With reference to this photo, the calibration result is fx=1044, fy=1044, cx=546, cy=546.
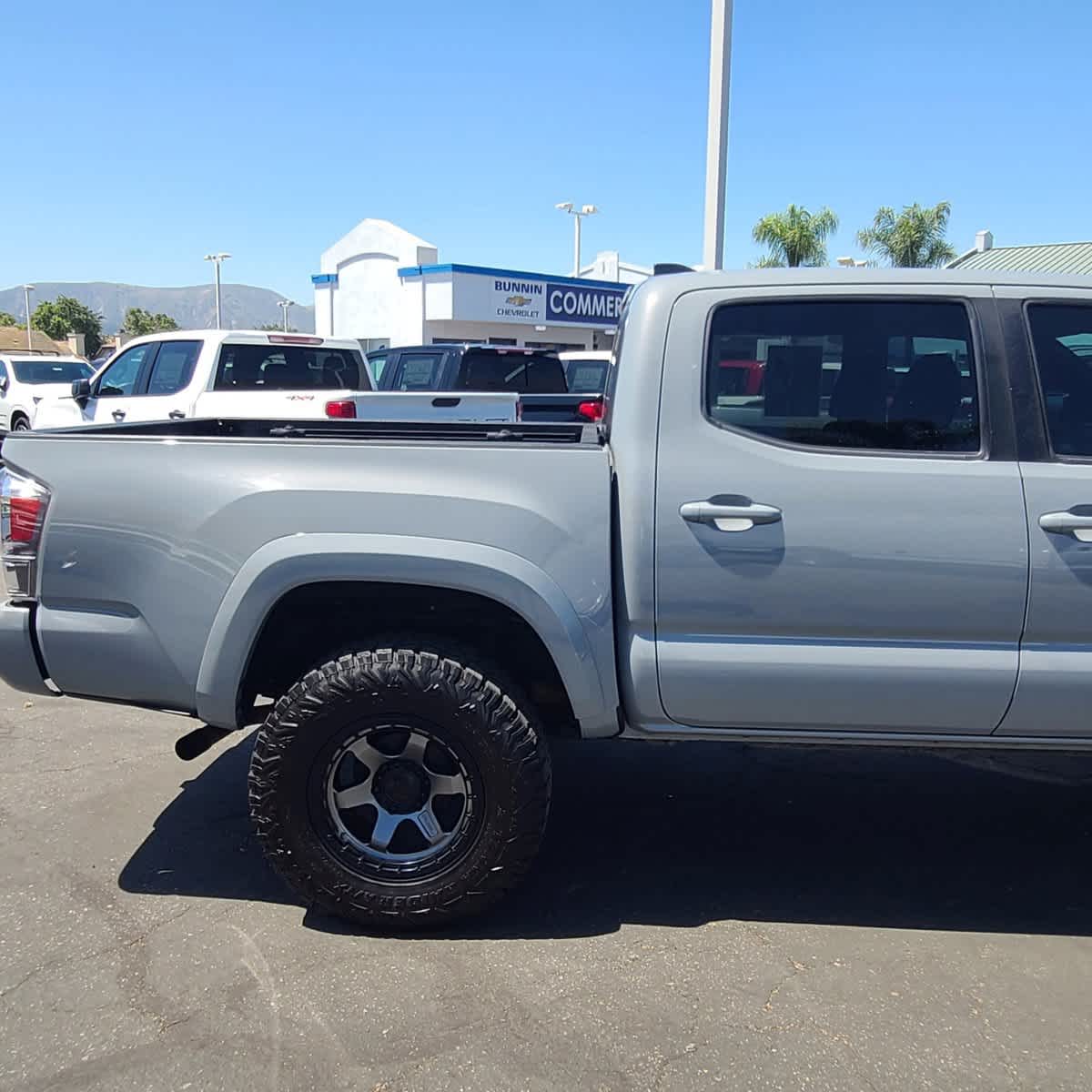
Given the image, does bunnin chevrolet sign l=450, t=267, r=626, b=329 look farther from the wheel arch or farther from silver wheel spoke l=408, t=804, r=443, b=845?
silver wheel spoke l=408, t=804, r=443, b=845

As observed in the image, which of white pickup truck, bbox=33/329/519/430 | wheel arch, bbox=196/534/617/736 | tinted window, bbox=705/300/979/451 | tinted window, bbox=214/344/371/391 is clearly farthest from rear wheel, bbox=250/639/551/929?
tinted window, bbox=214/344/371/391

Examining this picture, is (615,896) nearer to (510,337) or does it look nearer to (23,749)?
(23,749)

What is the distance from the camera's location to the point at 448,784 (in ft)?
10.6

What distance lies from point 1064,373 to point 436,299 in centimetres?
2702

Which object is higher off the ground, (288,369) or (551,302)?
(551,302)

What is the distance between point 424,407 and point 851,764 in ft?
19.1

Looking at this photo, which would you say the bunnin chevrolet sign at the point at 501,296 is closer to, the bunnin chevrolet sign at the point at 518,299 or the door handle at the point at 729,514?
the bunnin chevrolet sign at the point at 518,299

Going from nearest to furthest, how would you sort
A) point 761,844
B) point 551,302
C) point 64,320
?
point 761,844, point 551,302, point 64,320

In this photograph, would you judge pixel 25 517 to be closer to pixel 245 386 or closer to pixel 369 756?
pixel 369 756

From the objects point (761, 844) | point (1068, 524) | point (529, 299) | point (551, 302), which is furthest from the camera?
point (551, 302)

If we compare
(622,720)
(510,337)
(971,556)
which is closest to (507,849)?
(622,720)

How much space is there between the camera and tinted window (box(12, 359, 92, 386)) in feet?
61.9

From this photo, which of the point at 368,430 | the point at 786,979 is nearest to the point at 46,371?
the point at 368,430

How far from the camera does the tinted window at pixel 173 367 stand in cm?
1029
